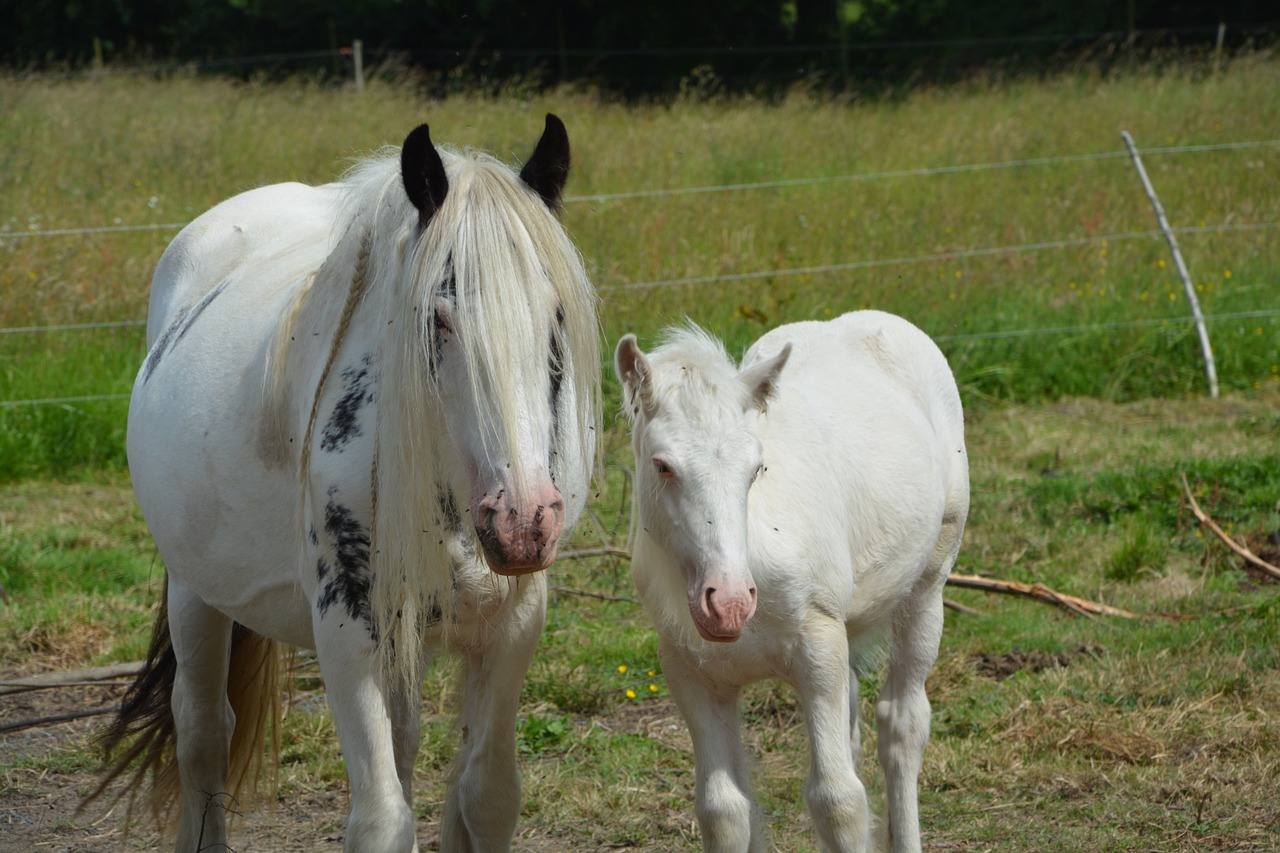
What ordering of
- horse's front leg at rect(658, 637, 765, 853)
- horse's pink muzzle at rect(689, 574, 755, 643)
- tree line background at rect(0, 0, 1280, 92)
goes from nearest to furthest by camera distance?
horse's pink muzzle at rect(689, 574, 755, 643)
horse's front leg at rect(658, 637, 765, 853)
tree line background at rect(0, 0, 1280, 92)

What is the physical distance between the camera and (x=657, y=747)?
4066 mm

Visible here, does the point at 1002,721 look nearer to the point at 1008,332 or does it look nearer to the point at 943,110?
the point at 1008,332

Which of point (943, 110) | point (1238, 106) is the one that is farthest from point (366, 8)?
point (1238, 106)

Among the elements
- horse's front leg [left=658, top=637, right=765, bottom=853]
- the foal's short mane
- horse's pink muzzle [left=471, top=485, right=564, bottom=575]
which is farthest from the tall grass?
horse's pink muzzle [left=471, top=485, right=564, bottom=575]

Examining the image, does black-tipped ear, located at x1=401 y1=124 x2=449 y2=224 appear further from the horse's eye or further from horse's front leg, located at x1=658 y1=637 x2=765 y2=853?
horse's front leg, located at x1=658 y1=637 x2=765 y2=853

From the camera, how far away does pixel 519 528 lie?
212 centimetres

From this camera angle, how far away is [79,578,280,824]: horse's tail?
3.55m

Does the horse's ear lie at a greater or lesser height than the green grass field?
greater

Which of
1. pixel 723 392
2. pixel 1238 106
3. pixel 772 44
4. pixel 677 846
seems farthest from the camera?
pixel 772 44

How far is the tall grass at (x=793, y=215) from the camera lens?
24.9 ft

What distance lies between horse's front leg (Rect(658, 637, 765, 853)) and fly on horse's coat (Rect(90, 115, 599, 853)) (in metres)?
0.43

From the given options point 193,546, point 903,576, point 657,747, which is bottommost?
point 657,747

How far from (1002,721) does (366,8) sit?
21.1 meters

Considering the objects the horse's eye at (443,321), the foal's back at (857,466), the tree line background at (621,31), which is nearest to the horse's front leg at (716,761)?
the foal's back at (857,466)
